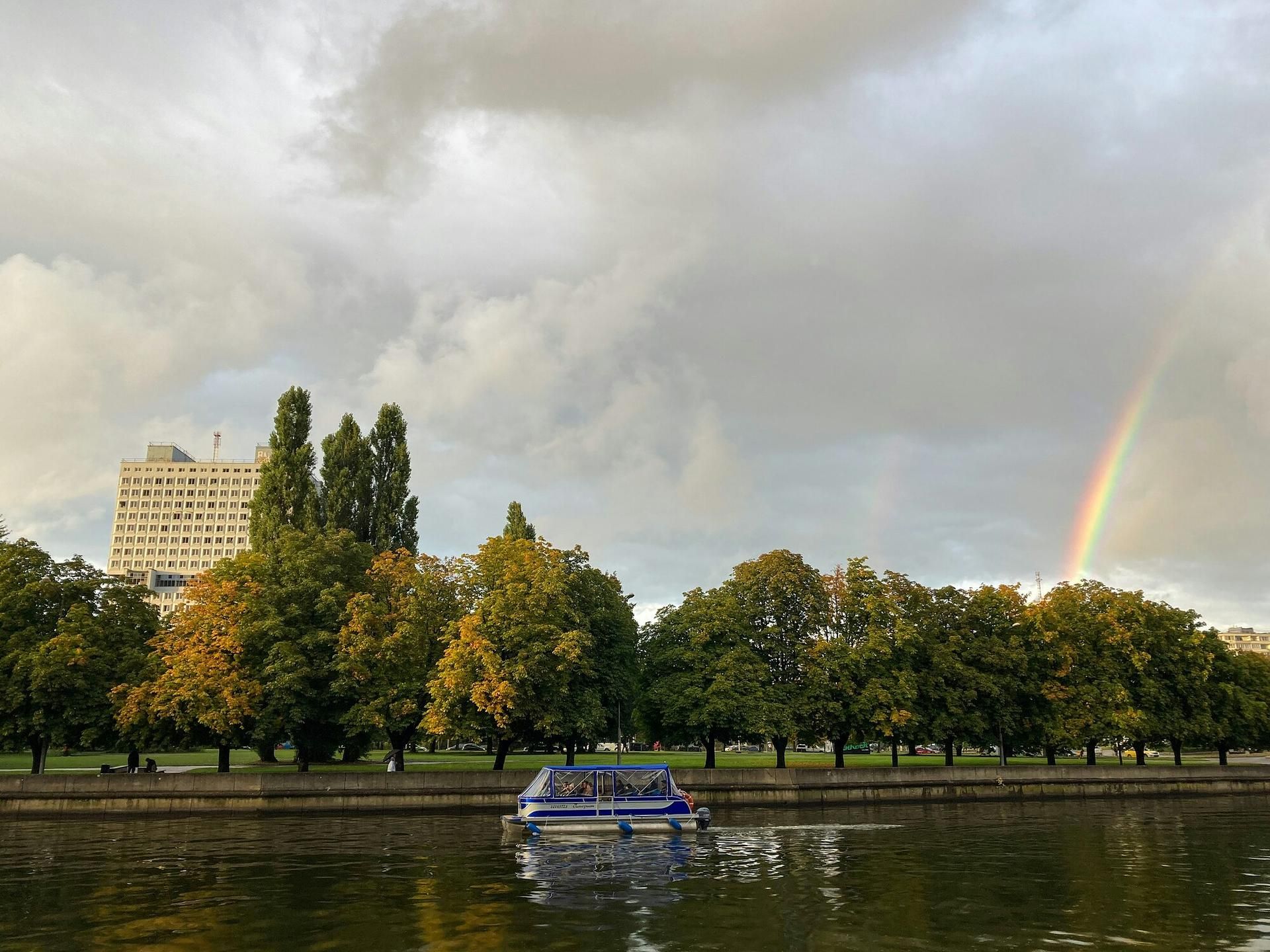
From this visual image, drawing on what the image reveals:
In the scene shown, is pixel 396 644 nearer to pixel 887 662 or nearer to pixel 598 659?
pixel 598 659

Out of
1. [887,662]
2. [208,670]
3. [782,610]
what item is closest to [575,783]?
[208,670]

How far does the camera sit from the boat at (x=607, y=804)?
47875mm

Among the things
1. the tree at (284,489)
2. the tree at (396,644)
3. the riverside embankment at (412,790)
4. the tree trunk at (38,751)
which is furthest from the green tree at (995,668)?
the tree trunk at (38,751)

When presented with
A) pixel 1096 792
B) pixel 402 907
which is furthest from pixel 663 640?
pixel 402 907

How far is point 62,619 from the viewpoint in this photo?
221ft

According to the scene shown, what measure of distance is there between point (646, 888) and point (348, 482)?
65234mm

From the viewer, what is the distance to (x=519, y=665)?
6166cm

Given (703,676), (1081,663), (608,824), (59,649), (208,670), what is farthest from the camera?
(1081,663)

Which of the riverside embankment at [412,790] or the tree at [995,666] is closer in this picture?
the riverside embankment at [412,790]

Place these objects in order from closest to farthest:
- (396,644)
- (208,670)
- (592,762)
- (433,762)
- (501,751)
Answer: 1. (208,670)
2. (396,644)
3. (501,751)
4. (433,762)
5. (592,762)

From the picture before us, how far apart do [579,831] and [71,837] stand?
26.0 metres

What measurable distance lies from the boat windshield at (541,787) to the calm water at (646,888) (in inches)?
162

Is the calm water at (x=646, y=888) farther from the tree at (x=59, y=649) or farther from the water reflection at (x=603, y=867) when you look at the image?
the tree at (x=59, y=649)

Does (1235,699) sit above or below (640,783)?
above
